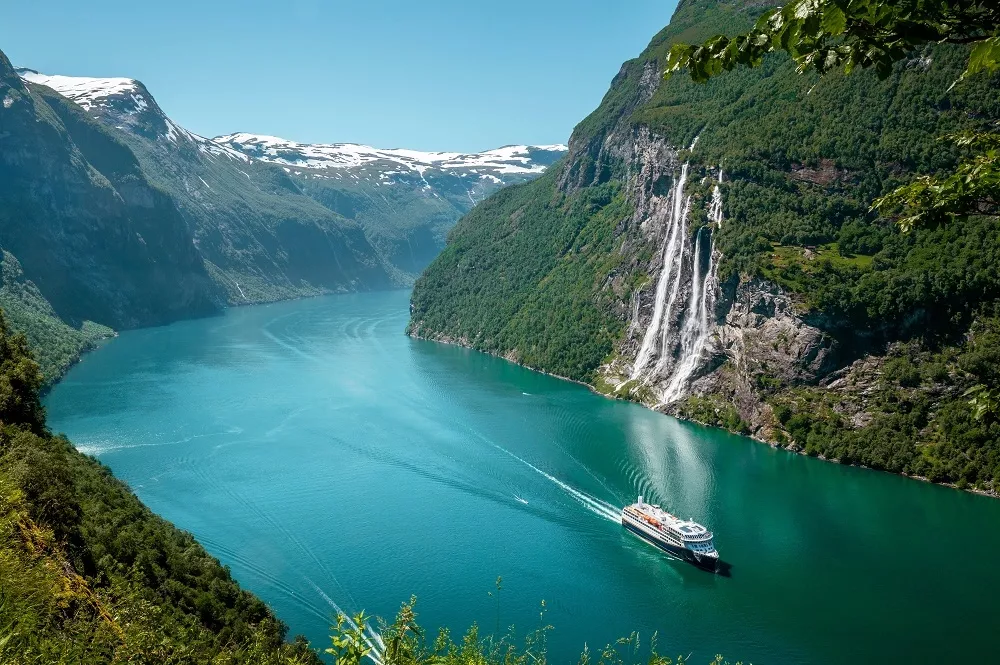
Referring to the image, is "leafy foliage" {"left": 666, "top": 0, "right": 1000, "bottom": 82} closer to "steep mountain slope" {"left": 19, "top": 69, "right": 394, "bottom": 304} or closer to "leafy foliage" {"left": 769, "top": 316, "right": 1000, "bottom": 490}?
"leafy foliage" {"left": 769, "top": 316, "right": 1000, "bottom": 490}

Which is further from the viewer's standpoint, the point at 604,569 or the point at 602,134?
the point at 602,134

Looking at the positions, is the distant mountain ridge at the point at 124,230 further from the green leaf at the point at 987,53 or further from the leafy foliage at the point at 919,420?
the green leaf at the point at 987,53

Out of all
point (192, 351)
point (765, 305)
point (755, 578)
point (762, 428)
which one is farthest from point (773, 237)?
point (192, 351)

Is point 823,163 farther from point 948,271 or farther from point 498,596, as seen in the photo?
point 498,596

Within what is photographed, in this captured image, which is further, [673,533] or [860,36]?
[673,533]

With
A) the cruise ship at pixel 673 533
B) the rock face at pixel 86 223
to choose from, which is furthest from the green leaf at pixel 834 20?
the rock face at pixel 86 223

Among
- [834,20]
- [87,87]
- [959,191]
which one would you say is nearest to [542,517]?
[959,191]

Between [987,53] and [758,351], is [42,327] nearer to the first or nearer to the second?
[758,351]
